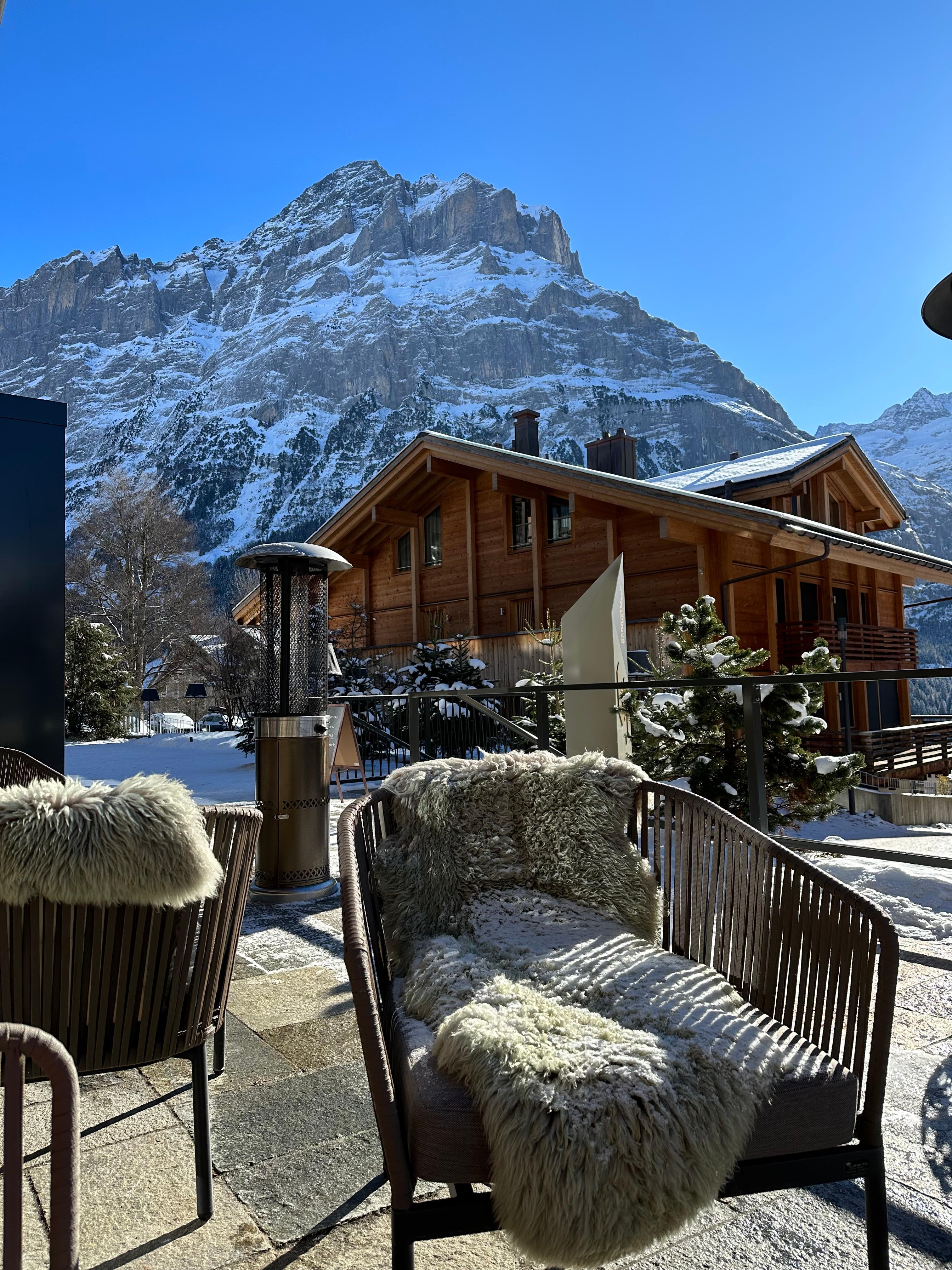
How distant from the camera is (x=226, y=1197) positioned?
1681 millimetres

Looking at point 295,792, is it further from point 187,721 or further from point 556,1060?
point 187,721

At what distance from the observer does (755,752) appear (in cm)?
324

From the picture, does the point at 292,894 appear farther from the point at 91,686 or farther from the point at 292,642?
the point at 91,686

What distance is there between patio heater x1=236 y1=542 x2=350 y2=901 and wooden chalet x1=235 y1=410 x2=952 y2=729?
781 cm

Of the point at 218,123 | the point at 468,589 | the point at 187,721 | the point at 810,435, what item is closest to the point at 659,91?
the point at 468,589

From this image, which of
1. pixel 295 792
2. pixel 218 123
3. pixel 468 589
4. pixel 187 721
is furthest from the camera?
pixel 218 123

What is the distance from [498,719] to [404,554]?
13.1 meters

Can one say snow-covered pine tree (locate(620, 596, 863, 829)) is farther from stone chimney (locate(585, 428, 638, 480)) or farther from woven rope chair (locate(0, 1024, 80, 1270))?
stone chimney (locate(585, 428, 638, 480))

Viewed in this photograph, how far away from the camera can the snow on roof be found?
53.0 ft

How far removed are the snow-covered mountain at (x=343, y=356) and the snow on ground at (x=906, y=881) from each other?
264ft

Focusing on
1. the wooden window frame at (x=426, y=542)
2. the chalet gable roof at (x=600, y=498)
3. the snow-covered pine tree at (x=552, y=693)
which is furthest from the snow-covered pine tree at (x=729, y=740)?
the wooden window frame at (x=426, y=542)

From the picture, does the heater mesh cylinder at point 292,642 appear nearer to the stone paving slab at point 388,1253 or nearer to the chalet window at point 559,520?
the stone paving slab at point 388,1253

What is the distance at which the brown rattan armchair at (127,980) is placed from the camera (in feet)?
4.78

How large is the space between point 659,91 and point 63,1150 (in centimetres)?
2147
